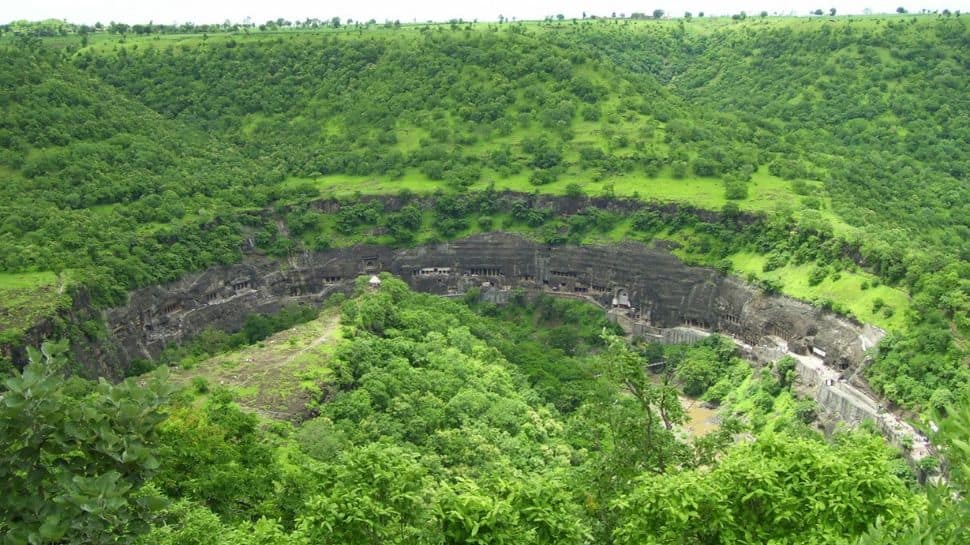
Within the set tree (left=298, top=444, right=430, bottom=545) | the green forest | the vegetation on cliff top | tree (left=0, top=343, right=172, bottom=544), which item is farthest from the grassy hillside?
tree (left=0, top=343, right=172, bottom=544)

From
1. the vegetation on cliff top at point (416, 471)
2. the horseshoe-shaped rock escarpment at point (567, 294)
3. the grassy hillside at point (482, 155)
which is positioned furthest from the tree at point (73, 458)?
the horseshoe-shaped rock escarpment at point (567, 294)

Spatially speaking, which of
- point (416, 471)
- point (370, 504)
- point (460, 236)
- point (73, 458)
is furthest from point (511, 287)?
point (73, 458)

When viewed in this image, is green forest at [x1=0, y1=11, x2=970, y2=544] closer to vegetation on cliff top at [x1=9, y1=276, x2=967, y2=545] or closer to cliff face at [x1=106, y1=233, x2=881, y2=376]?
vegetation on cliff top at [x1=9, y1=276, x2=967, y2=545]

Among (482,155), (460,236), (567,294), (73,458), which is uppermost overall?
(73,458)

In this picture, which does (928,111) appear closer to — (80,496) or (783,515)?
(783,515)

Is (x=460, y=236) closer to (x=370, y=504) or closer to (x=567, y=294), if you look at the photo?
(x=567, y=294)

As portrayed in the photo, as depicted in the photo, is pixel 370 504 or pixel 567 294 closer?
pixel 370 504
